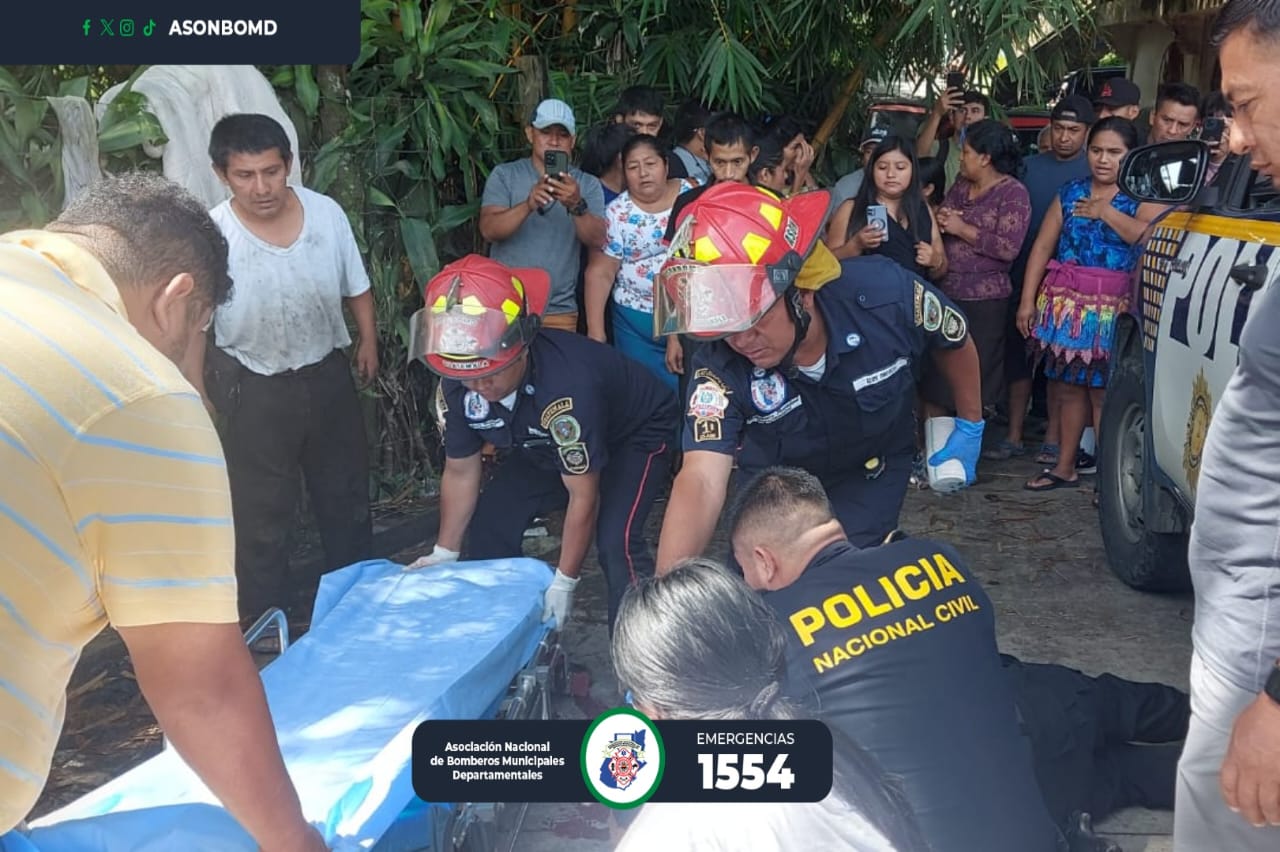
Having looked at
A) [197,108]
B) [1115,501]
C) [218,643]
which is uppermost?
[197,108]

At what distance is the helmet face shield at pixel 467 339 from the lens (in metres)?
2.28

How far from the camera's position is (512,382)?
245 cm

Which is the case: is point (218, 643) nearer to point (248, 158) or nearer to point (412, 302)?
point (248, 158)

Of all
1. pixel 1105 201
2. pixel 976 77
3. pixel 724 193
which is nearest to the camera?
pixel 724 193

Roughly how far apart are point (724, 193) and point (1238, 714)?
3.44 feet

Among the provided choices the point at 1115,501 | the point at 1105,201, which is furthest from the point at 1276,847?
the point at 1105,201

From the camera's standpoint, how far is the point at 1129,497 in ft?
10.6

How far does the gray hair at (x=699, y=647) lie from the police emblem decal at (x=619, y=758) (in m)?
0.36

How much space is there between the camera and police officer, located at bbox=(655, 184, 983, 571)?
74.1 inches

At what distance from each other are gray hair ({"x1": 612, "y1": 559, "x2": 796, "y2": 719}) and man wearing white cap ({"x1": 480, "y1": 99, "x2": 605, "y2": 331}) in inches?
93.1

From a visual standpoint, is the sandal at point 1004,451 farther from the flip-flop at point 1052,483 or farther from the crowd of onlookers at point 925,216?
the flip-flop at point 1052,483

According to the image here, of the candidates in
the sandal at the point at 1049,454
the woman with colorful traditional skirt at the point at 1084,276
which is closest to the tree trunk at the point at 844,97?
the woman with colorful traditional skirt at the point at 1084,276
